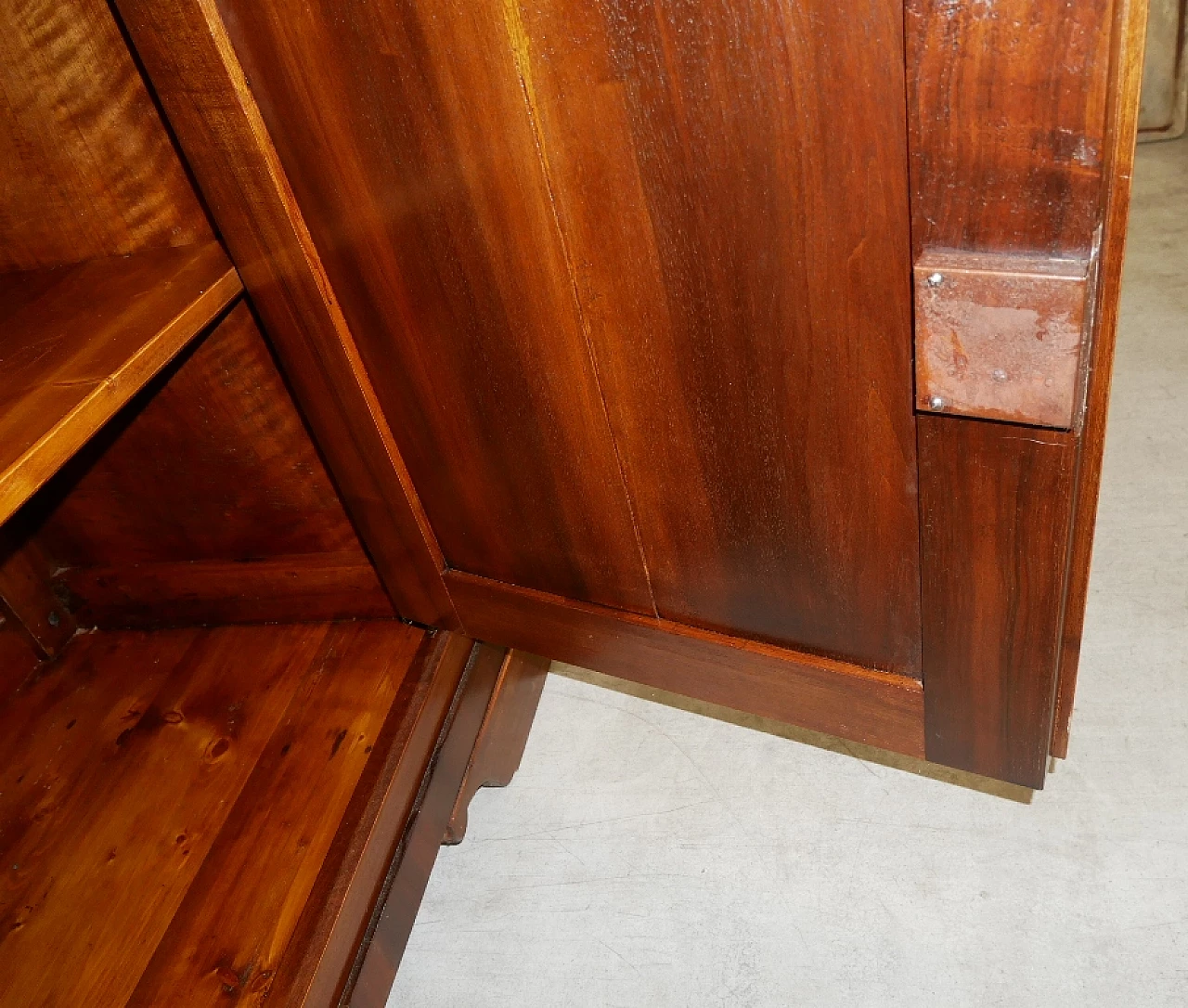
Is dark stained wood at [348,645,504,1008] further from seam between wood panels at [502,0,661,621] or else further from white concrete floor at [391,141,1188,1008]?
seam between wood panels at [502,0,661,621]

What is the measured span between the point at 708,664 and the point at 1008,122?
623mm

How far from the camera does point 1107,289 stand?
61 centimetres

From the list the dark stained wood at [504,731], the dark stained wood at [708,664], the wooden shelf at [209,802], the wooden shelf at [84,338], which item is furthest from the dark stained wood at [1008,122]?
the dark stained wood at [504,731]

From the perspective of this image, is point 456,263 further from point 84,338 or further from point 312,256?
point 84,338

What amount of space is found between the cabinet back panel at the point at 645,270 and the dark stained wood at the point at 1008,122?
22 millimetres

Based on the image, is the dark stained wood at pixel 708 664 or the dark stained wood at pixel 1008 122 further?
the dark stained wood at pixel 708 664

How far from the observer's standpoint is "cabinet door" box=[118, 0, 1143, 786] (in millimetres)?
590

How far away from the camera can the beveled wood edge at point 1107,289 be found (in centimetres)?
53

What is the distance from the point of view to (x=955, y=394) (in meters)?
0.67

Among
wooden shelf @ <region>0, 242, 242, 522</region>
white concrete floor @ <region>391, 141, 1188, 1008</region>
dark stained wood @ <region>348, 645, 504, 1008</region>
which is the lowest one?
white concrete floor @ <region>391, 141, 1188, 1008</region>

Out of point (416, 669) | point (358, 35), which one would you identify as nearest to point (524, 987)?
point (416, 669)

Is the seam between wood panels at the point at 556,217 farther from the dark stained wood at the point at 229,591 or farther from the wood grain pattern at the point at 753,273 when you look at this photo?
the dark stained wood at the point at 229,591

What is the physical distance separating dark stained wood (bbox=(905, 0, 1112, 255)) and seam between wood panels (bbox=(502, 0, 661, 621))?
0.26m

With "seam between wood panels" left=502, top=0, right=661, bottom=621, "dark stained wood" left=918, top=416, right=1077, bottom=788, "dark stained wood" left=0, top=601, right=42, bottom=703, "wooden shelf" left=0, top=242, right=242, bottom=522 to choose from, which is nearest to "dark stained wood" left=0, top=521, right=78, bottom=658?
"dark stained wood" left=0, top=601, right=42, bottom=703
